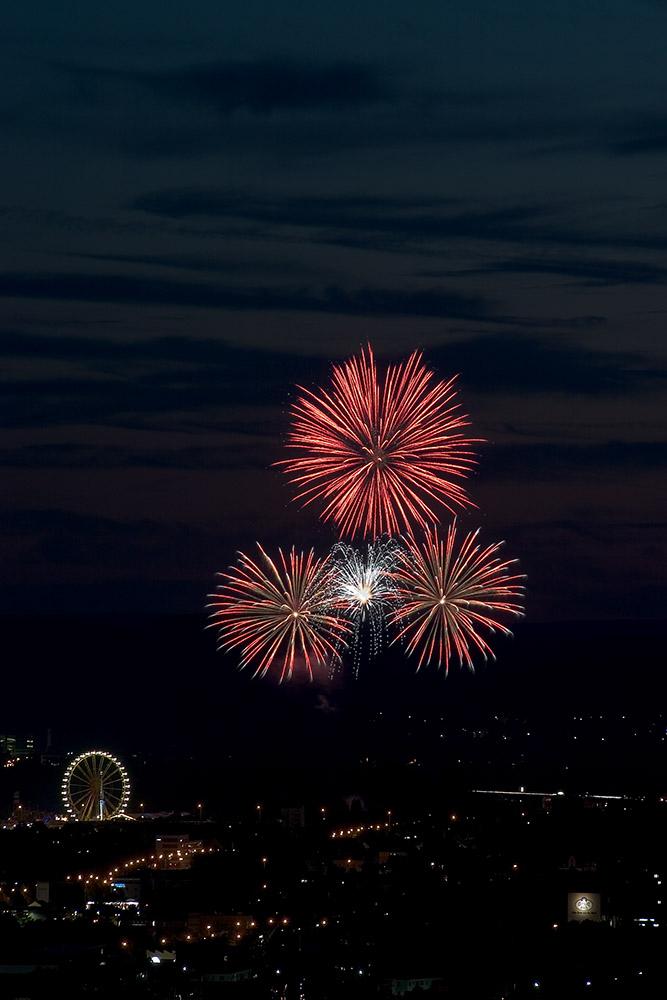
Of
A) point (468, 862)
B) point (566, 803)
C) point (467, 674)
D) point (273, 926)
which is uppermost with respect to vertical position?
point (467, 674)

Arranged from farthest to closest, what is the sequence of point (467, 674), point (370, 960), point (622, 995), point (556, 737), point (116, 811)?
point (467, 674) < point (556, 737) < point (116, 811) < point (370, 960) < point (622, 995)

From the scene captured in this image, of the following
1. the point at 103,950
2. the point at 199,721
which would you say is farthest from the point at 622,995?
the point at 199,721

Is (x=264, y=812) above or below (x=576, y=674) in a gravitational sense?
below

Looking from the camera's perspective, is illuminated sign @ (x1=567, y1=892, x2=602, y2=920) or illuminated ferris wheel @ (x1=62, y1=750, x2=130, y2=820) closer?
illuminated sign @ (x1=567, y1=892, x2=602, y2=920)

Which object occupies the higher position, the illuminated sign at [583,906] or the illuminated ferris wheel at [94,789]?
the illuminated ferris wheel at [94,789]

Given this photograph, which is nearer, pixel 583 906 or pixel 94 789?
pixel 583 906

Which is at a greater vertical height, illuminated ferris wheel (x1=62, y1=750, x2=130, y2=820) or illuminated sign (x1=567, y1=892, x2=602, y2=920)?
illuminated ferris wheel (x1=62, y1=750, x2=130, y2=820)

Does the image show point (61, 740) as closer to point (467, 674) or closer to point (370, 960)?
point (467, 674)

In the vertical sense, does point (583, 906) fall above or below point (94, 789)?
below
